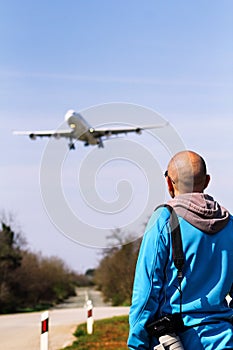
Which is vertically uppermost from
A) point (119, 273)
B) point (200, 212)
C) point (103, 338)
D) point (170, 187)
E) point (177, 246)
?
point (119, 273)

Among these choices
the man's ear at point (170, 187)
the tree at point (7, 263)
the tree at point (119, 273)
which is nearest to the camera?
the man's ear at point (170, 187)

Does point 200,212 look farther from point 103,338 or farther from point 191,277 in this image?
point 103,338

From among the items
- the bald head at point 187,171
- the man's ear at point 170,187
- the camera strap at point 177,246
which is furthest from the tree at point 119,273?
the camera strap at point 177,246

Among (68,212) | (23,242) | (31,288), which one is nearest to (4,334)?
(68,212)

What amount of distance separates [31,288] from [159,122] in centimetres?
5623

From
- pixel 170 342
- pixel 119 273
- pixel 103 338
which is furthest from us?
pixel 119 273

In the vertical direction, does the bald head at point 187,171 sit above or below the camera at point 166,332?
above

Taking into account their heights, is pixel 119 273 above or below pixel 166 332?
above

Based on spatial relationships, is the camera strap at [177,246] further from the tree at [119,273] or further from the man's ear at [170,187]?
the tree at [119,273]

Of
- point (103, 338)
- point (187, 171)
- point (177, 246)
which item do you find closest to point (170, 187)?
point (187, 171)

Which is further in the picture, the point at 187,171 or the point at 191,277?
the point at 187,171

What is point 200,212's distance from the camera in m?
3.28

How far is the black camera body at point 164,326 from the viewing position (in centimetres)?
313

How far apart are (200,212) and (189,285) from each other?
371 millimetres
